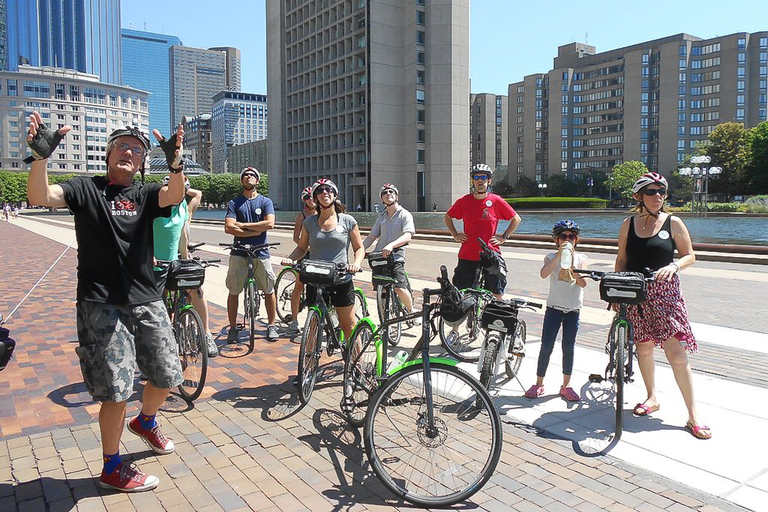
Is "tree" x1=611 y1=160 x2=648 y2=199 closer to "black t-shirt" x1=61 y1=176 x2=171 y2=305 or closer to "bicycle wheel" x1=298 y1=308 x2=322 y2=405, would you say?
"bicycle wheel" x1=298 y1=308 x2=322 y2=405

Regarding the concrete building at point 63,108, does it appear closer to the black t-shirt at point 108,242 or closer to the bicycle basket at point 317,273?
the bicycle basket at point 317,273

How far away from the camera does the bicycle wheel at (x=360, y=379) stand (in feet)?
15.7

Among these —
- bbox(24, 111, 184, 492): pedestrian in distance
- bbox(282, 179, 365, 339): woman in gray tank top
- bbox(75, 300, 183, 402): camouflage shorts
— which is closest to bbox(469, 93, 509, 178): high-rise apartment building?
bbox(282, 179, 365, 339): woman in gray tank top

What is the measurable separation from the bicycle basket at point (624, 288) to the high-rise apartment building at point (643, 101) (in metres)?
129

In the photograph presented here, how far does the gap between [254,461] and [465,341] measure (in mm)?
3764

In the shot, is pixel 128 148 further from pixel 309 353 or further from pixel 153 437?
pixel 309 353

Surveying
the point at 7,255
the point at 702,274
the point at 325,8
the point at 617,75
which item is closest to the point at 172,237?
the point at 702,274

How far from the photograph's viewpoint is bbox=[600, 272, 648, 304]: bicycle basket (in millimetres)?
4406

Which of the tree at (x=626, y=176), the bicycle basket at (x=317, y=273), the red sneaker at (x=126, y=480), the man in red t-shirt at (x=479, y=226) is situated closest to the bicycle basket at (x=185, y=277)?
the bicycle basket at (x=317, y=273)

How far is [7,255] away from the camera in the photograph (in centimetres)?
1998

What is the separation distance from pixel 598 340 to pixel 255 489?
17.3 ft

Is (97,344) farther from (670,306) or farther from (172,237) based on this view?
(670,306)

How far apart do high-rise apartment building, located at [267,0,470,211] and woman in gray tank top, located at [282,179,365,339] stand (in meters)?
82.2

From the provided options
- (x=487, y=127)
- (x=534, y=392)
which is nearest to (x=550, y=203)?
(x=534, y=392)
